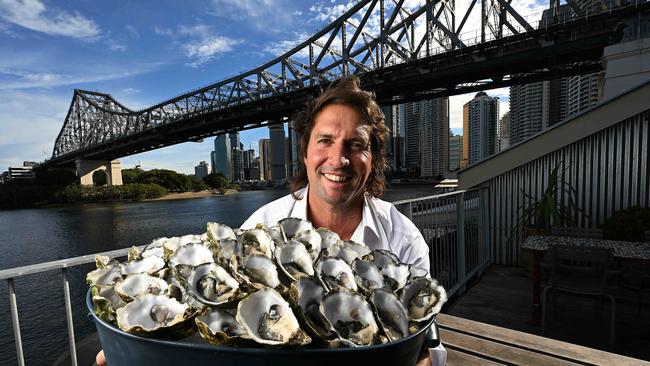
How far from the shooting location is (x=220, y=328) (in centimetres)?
36

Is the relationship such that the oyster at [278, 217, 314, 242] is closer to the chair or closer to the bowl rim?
the bowl rim

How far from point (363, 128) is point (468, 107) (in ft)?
166

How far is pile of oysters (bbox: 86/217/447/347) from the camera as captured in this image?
14.1 inches

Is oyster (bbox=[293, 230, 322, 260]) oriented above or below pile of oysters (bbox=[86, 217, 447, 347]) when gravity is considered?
above

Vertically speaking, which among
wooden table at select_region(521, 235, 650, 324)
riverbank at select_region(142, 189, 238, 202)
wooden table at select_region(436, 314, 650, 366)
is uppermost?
wooden table at select_region(436, 314, 650, 366)

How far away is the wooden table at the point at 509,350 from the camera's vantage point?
3.39ft

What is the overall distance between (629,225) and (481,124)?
145 ft

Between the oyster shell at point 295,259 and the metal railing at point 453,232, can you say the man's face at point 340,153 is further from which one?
the metal railing at point 453,232

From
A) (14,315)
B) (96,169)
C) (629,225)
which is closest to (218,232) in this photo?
(14,315)

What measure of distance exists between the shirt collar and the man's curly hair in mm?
132

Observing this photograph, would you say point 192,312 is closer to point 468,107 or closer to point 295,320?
point 295,320

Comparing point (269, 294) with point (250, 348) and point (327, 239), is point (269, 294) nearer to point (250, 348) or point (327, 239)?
→ point (250, 348)

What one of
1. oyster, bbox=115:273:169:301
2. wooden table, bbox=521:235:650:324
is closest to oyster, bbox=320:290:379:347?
oyster, bbox=115:273:169:301

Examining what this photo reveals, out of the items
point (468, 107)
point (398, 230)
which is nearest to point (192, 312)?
point (398, 230)
